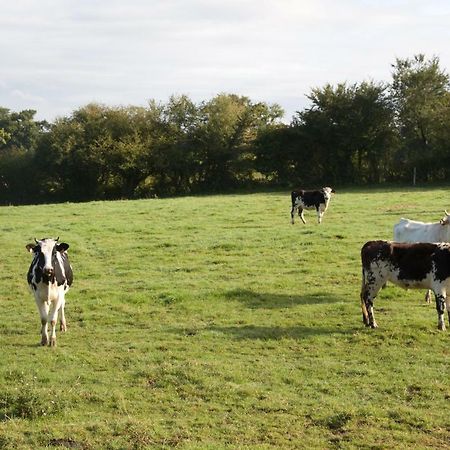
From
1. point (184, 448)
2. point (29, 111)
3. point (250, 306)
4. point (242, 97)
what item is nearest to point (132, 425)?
point (184, 448)

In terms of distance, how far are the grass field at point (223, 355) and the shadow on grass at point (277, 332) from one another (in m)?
0.04

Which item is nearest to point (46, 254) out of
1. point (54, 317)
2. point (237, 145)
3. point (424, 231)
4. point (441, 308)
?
point (54, 317)

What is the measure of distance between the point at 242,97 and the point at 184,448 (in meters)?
51.4

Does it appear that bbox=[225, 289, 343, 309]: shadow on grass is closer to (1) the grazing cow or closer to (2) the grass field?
(2) the grass field

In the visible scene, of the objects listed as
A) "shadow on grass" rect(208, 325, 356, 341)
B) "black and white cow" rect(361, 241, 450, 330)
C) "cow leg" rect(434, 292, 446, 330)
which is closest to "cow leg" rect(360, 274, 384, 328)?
"black and white cow" rect(361, 241, 450, 330)

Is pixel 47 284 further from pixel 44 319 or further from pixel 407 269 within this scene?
pixel 407 269

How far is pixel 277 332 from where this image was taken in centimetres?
1245

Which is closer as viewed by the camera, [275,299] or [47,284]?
[47,284]

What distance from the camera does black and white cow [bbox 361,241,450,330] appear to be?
12360 millimetres

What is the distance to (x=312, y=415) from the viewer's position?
28.2 feet

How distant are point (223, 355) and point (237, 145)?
41472 mm

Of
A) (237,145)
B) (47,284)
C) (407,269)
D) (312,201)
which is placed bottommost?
(47,284)

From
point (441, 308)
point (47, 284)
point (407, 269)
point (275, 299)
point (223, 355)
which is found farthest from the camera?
point (275, 299)

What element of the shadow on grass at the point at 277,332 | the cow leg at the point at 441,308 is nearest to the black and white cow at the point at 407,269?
the cow leg at the point at 441,308
